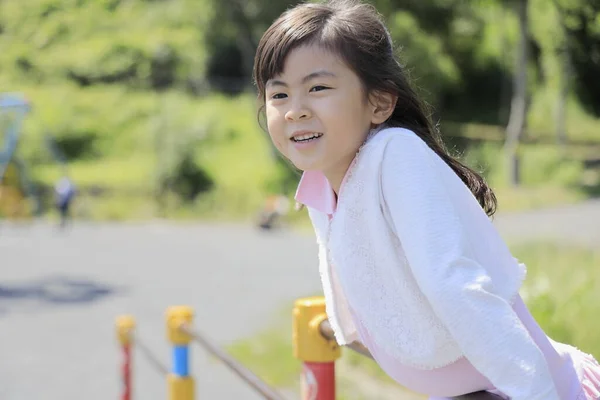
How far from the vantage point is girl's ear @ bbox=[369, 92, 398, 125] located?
1261 millimetres

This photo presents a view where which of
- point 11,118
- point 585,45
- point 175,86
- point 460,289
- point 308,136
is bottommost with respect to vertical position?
point 460,289

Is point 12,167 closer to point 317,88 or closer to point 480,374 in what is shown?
point 317,88

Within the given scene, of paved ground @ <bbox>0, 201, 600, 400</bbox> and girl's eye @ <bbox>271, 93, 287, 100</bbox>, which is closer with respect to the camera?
girl's eye @ <bbox>271, 93, 287, 100</bbox>

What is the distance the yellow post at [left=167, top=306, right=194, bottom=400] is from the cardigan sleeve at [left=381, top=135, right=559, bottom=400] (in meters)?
1.68

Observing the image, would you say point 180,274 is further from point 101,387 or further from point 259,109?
point 259,109

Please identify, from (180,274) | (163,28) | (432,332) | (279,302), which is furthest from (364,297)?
(163,28)

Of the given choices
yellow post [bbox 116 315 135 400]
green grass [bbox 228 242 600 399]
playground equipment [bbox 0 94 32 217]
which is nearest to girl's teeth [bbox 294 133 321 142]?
yellow post [bbox 116 315 135 400]

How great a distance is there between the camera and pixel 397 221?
1.10m

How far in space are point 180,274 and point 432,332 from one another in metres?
9.31

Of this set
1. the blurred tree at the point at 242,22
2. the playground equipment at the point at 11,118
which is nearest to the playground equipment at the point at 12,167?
the playground equipment at the point at 11,118

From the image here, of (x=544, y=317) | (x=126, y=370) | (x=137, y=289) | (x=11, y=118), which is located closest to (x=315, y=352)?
(x=126, y=370)

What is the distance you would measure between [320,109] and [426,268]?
30cm

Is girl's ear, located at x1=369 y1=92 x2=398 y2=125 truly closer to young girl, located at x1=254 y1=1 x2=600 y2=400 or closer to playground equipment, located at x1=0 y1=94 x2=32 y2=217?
young girl, located at x1=254 y1=1 x2=600 y2=400

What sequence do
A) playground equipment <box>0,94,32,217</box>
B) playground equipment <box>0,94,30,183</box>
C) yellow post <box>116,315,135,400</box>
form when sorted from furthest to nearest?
playground equipment <box>0,94,32,217</box> → playground equipment <box>0,94,30,183</box> → yellow post <box>116,315,135,400</box>
